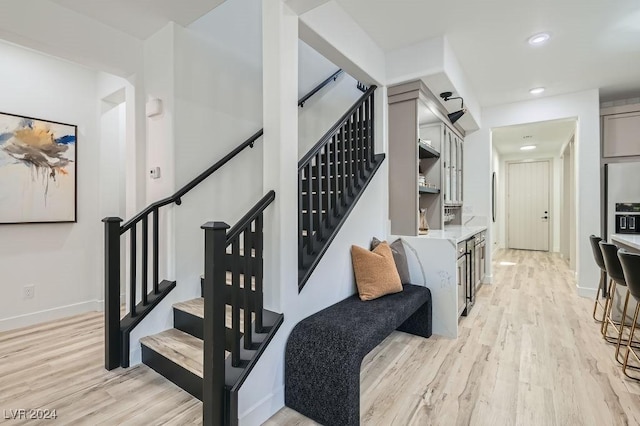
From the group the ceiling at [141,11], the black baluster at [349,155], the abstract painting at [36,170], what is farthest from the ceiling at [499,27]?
the abstract painting at [36,170]

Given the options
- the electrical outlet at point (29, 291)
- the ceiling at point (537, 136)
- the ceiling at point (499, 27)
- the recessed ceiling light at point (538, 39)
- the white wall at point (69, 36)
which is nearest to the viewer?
the white wall at point (69, 36)

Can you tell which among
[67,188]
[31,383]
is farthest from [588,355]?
[67,188]

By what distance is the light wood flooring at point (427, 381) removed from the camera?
1.77 m

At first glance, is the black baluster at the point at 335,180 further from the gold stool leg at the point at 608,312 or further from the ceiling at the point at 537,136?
the ceiling at the point at 537,136

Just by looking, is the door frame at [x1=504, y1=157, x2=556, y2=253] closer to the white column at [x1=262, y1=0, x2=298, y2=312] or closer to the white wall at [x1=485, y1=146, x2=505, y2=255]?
the white wall at [x1=485, y1=146, x2=505, y2=255]

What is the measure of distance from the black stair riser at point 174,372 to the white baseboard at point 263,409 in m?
0.37

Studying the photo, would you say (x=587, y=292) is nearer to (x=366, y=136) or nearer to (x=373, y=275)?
(x=373, y=275)

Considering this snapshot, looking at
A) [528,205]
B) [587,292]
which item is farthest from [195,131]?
[528,205]

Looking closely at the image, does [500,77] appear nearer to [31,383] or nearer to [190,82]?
[190,82]

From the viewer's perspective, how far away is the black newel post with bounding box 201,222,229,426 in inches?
58.9

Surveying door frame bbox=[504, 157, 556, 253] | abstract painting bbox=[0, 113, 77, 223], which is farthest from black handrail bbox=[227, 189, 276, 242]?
door frame bbox=[504, 157, 556, 253]

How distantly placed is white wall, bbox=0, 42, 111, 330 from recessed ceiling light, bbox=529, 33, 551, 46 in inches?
177

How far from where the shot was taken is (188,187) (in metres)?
2.46

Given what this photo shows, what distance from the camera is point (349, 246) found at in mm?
2621
